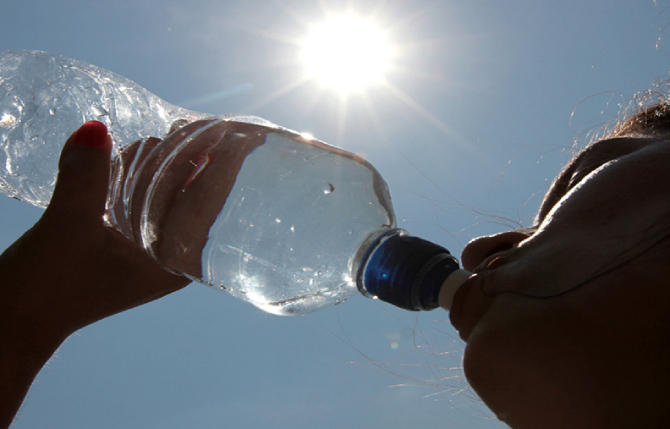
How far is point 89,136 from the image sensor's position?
3.62ft

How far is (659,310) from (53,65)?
2794 mm

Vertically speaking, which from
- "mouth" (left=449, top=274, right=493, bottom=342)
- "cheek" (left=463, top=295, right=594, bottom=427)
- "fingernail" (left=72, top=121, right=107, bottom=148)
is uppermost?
"fingernail" (left=72, top=121, right=107, bottom=148)

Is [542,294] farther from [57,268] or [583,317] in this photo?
[57,268]

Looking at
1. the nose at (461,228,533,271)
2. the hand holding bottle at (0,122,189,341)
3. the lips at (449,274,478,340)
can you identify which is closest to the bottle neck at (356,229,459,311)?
the lips at (449,274,478,340)

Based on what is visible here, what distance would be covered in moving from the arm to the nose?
1.18 m

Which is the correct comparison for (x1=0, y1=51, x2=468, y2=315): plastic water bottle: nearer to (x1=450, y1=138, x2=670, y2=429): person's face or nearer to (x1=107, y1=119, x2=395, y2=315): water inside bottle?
(x1=107, y1=119, x2=395, y2=315): water inside bottle

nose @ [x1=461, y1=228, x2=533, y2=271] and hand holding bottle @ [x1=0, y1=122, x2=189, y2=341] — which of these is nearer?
hand holding bottle @ [x1=0, y1=122, x2=189, y2=341]

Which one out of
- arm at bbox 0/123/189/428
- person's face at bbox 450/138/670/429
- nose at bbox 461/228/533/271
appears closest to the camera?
person's face at bbox 450/138/670/429

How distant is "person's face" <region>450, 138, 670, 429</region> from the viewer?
69cm

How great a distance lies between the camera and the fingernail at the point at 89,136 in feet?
3.61

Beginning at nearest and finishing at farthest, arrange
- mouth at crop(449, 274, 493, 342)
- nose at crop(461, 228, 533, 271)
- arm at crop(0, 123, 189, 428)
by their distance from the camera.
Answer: mouth at crop(449, 274, 493, 342) → arm at crop(0, 123, 189, 428) → nose at crop(461, 228, 533, 271)

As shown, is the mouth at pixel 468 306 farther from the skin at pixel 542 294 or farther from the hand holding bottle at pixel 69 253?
the hand holding bottle at pixel 69 253

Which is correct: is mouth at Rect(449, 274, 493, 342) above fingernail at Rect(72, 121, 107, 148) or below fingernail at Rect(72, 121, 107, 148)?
below

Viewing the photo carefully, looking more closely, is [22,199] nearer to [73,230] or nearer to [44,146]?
[44,146]
